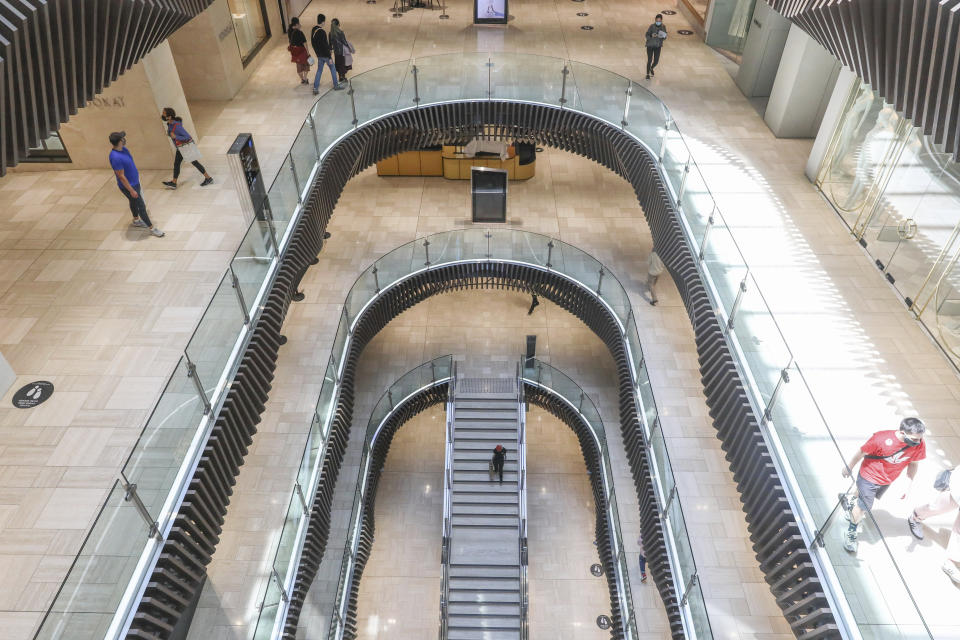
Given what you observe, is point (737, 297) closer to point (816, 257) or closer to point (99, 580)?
point (816, 257)

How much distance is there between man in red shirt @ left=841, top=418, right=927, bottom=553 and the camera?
559 cm

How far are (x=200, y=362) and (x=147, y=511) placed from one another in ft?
5.52

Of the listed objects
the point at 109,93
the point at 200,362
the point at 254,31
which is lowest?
the point at 200,362

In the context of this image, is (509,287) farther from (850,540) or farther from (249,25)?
(850,540)

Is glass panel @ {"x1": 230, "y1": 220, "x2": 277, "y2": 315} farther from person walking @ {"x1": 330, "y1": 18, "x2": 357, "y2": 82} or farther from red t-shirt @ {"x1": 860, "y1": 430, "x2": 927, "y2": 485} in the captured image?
red t-shirt @ {"x1": 860, "y1": 430, "x2": 927, "y2": 485}

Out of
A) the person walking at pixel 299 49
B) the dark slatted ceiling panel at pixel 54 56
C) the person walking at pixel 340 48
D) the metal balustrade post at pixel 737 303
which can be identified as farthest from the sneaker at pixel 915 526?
the person walking at pixel 299 49

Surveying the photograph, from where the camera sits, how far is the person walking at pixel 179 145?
9922 millimetres

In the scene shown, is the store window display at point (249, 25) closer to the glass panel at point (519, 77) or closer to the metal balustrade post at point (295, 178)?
the glass panel at point (519, 77)

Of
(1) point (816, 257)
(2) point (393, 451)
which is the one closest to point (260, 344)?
(1) point (816, 257)

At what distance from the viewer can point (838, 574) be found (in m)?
5.65

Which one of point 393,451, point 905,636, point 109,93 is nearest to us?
point 905,636

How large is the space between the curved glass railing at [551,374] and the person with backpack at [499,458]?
2.04 meters

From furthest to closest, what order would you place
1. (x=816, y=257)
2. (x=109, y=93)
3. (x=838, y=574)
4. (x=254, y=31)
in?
(x=254, y=31) < (x=109, y=93) < (x=816, y=257) < (x=838, y=574)

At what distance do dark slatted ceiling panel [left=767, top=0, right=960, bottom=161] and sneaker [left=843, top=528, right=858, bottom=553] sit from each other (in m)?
3.59
